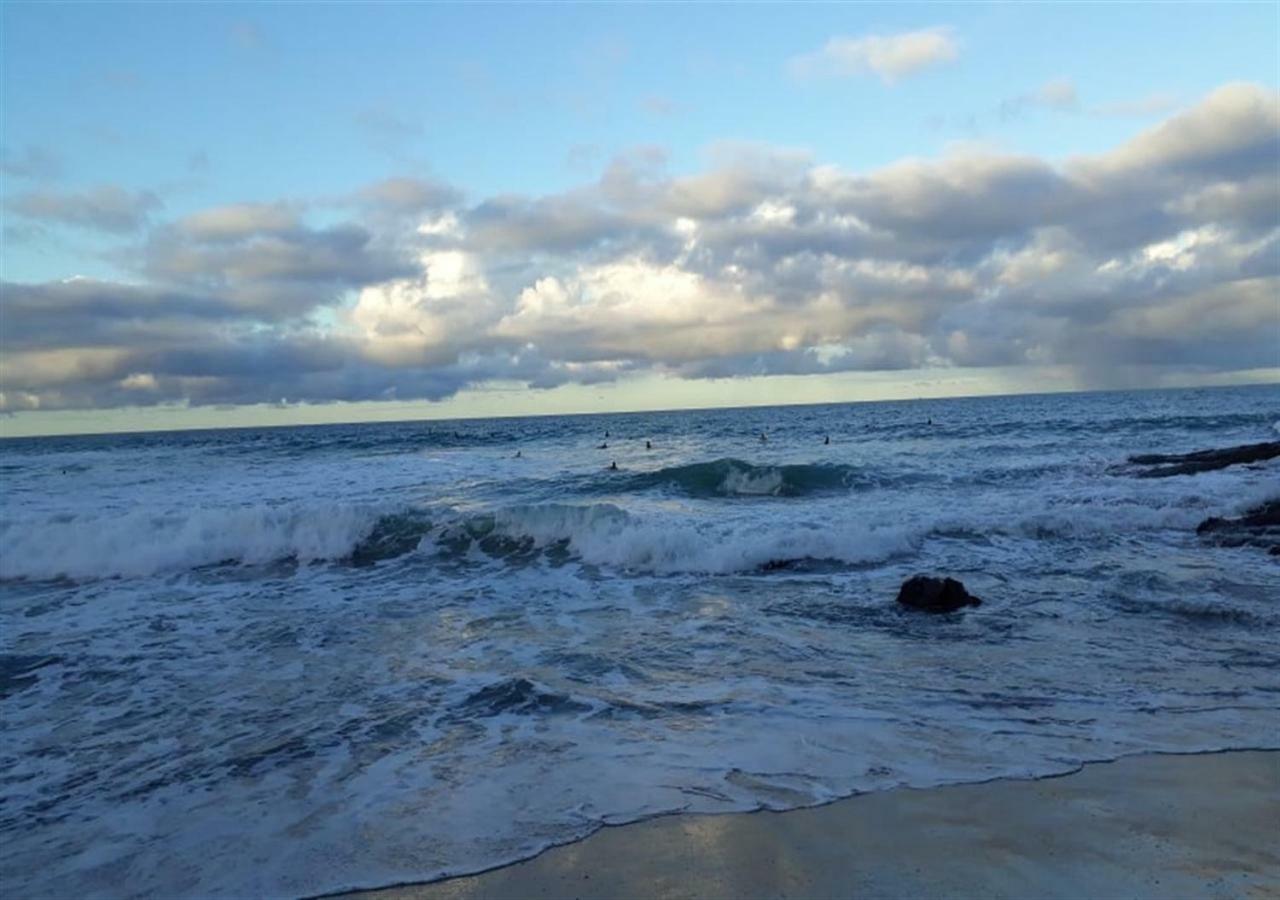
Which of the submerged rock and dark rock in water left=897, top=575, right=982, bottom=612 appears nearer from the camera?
dark rock in water left=897, top=575, right=982, bottom=612

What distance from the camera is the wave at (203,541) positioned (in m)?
17.4

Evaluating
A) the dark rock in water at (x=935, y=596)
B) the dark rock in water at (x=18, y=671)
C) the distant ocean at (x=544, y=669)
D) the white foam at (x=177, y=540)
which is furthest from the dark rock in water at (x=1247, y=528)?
the dark rock in water at (x=18, y=671)

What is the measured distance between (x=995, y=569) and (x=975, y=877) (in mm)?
10315

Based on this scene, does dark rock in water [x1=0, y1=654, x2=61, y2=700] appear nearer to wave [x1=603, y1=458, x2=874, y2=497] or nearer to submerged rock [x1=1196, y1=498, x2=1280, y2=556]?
submerged rock [x1=1196, y1=498, x2=1280, y2=556]

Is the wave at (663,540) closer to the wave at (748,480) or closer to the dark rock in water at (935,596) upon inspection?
the dark rock in water at (935,596)

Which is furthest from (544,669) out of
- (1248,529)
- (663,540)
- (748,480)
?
(748,480)

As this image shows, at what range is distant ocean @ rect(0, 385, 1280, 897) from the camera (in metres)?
5.64

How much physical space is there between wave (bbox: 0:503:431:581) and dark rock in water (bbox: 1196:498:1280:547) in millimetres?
15613

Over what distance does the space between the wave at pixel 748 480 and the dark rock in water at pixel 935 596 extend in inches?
589

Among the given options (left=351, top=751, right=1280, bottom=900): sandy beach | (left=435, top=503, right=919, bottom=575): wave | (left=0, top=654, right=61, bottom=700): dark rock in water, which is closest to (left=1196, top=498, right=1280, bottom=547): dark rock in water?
(left=435, top=503, right=919, bottom=575): wave

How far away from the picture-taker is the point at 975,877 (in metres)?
4.44

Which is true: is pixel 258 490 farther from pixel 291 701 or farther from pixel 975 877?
pixel 975 877

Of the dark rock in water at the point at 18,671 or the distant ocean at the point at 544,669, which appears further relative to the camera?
the dark rock in water at the point at 18,671

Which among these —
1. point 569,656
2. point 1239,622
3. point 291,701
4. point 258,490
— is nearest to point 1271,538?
point 1239,622
